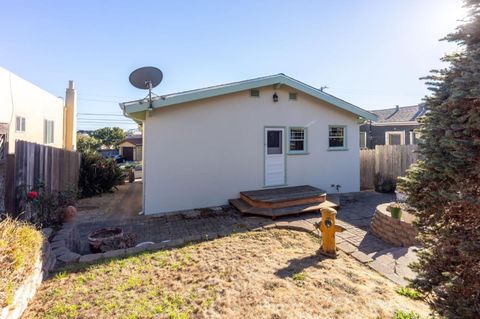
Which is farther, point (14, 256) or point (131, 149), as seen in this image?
point (131, 149)

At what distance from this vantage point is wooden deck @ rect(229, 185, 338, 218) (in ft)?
24.2

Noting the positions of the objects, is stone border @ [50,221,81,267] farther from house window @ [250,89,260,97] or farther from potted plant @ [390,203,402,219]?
house window @ [250,89,260,97]

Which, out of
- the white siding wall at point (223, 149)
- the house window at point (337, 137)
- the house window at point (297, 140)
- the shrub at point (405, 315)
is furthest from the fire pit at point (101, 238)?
the house window at point (337, 137)

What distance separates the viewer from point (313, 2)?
23.6ft

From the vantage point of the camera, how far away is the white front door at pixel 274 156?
914 centimetres

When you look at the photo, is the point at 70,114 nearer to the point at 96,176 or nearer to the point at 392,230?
the point at 96,176

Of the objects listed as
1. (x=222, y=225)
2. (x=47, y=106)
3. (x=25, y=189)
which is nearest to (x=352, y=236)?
(x=222, y=225)

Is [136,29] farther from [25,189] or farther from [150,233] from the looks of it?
[150,233]

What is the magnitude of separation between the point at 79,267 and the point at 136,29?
27.2 ft

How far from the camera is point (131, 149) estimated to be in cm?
3903

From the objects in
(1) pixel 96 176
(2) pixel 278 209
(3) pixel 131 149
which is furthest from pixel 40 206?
(3) pixel 131 149

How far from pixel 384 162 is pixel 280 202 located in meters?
6.86

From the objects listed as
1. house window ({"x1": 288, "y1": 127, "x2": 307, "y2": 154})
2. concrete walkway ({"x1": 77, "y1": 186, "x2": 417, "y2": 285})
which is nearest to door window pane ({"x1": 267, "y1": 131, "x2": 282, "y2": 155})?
house window ({"x1": 288, "y1": 127, "x2": 307, "y2": 154})

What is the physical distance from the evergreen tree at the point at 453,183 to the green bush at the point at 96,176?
11.3 metres
